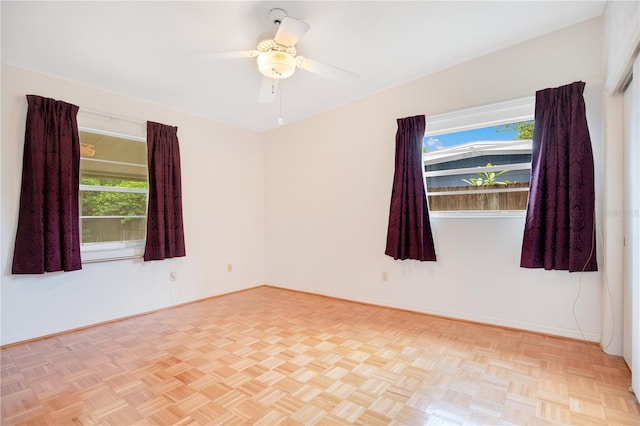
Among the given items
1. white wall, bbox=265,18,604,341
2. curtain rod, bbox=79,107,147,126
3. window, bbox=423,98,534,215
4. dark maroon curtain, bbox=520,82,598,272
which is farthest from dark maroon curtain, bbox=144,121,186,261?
dark maroon curtain, bbox=520,82,598,272

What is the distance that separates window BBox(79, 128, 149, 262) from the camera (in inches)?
129

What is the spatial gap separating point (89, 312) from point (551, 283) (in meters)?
4.50

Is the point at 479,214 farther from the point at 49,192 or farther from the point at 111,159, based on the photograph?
the point at 49,192

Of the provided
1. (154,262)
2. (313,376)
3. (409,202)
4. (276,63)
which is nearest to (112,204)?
(154,262)

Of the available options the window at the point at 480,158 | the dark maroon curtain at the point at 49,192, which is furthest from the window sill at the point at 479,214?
the dark maroon curtain at the point at 49,192

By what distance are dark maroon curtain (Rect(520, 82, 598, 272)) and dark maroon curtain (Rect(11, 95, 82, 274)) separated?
427 cm

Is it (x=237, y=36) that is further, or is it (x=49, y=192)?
(x=49, y=192)

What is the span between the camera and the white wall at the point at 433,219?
103 inches

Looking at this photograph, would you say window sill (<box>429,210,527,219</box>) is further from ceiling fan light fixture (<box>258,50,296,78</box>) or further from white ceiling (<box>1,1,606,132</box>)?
ceiling fan light fixture (<box>258,50,296,78</box>)

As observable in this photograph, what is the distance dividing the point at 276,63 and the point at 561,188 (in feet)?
8.27

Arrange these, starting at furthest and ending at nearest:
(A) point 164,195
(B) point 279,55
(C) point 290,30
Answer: (A) point 164,195 → (B) point 279,55 → (C) point 290,30

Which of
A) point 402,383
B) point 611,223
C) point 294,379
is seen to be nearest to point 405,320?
point 402,383

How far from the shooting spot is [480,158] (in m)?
3.13

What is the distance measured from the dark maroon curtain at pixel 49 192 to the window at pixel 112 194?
0.66 ft
